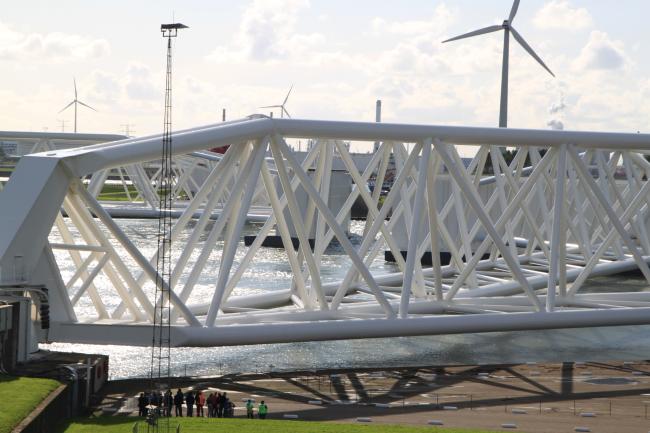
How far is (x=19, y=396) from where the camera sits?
31.3m

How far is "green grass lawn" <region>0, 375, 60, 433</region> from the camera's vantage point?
29328mm

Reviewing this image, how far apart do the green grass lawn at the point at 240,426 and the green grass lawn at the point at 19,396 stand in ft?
4.44

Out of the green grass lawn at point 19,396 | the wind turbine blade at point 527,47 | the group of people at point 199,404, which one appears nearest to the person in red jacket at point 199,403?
the group of people at point 199,404

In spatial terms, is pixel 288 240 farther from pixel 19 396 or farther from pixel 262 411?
pixel 19 396

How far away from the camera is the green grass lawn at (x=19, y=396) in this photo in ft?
96.2

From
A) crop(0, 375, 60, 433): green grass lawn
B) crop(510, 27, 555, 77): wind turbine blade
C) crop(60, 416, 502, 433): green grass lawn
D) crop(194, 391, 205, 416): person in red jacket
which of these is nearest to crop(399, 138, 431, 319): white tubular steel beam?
crop(60, 416, 502, 433): green grass lawn

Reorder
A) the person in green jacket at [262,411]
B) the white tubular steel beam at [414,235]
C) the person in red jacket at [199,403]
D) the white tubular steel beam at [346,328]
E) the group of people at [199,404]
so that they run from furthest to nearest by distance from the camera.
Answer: the white tubular steel beam at [414,235]
the white tubular steel beam at [346,328]
the person in red jacket at [199,403]
the person in green jacket at [262,411]
the group of people at [199,404]

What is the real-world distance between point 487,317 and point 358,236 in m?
87.0

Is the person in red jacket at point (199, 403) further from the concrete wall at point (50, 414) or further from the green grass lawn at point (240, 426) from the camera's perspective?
the concrete wall at point (50, 414)

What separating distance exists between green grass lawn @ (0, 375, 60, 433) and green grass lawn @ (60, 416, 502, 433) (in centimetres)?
135

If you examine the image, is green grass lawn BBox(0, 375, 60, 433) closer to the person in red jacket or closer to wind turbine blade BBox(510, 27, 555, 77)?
the person in red jacket

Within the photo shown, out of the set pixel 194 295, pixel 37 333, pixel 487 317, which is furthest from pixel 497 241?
pixel 194 295

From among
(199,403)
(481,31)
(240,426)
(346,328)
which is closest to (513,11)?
(481,31)

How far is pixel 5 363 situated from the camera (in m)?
34.7
